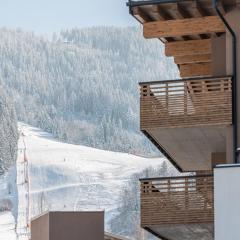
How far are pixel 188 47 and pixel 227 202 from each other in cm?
1237

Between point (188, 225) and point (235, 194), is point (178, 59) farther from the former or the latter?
point (235, 194)

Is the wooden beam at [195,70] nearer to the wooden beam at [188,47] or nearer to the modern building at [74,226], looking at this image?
the wooden beam at [188,47]

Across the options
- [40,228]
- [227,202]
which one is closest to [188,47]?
[40,228]

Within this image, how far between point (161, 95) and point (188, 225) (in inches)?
112

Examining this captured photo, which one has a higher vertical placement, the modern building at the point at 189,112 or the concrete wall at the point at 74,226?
the modern building at the point at 189,112

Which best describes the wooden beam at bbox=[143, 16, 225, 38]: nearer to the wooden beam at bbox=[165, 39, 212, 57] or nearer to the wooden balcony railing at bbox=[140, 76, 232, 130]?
the wooden balcony railing at bbox=[140, 76, 232, 130]

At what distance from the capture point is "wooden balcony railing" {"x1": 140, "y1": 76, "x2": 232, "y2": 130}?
28.1m

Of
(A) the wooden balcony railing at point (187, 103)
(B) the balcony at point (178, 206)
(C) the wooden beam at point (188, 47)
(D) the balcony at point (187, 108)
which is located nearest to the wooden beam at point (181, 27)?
(D) the balcony at point (187, 108)

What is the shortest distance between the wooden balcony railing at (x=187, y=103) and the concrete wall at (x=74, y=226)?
315cm

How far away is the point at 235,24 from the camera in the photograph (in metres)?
28.9

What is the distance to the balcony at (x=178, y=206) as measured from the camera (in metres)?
27.8

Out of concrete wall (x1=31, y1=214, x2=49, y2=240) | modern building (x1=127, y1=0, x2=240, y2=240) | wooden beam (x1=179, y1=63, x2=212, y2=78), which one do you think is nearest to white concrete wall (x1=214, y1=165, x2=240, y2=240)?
modern building (x1=127, y1=0, x2=240, y2=240)

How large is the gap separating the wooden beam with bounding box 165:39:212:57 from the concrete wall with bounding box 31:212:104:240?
15.2 feet

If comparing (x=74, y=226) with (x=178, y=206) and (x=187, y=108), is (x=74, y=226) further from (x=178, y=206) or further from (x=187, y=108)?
(x=187, y=108)
